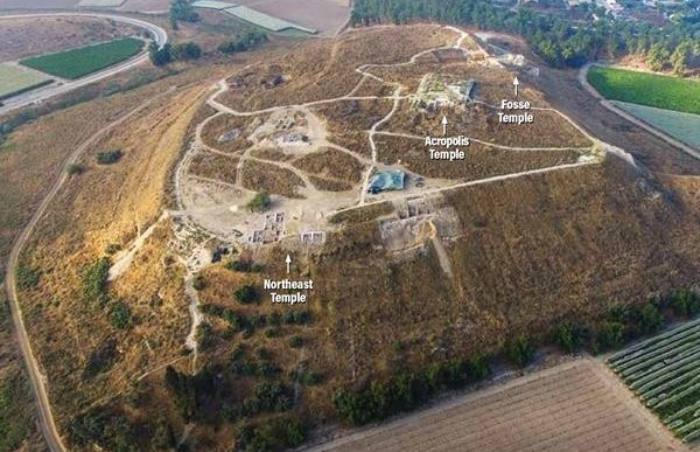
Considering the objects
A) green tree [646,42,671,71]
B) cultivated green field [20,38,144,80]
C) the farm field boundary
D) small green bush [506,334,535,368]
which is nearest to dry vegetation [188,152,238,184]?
small green bush [506,334,535,368]

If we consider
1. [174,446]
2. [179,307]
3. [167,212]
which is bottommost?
[174,446]

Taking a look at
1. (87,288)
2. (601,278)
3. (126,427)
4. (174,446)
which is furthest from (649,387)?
(87,288)

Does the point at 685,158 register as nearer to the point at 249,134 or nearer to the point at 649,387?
the point at 649,387

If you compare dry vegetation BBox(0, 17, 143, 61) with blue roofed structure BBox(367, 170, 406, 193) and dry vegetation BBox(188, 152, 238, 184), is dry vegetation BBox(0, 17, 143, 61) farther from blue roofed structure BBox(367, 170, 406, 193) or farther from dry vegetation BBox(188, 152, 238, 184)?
blue roofed structure BBox(367, 170, 406, 193)

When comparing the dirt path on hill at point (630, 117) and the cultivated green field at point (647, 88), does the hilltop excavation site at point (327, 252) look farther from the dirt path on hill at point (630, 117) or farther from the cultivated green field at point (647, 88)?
the cultivated green field at point (647, 88)

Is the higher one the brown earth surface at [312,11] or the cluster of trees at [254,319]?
the brown earth surface at [312,11]

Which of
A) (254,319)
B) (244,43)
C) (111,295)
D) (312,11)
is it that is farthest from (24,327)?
(312,11)

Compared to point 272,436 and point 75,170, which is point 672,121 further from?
point 75,170

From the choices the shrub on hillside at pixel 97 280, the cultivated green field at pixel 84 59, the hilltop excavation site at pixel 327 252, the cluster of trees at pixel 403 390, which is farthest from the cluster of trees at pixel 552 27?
the shrub on hillside at pixel 97 280
